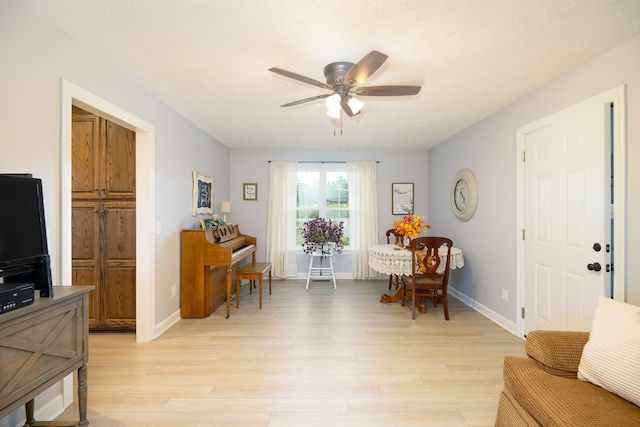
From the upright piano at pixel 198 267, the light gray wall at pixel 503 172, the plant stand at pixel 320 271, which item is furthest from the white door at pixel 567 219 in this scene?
the upright piano at pixel 198 267

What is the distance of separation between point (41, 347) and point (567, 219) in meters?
3.57

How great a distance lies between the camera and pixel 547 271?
2.71 meters

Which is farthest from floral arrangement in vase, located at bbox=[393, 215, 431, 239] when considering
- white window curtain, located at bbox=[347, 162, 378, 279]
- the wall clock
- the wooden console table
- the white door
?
the wooden console table

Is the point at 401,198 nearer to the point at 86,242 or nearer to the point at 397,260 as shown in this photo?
the point at 397,260

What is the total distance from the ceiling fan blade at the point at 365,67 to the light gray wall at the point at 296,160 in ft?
11.0

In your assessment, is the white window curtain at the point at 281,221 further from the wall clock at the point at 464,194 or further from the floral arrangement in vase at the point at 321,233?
the wall clock at the point at 464,194

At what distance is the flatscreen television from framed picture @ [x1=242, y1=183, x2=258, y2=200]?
4.02m

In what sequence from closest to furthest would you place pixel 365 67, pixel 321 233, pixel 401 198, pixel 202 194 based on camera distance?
pixel 365 67 < pixel 202 194 < pixel 321 233 < pixel 401 198

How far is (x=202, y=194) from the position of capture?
4.18m

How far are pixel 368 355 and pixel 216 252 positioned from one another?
2.05 meters

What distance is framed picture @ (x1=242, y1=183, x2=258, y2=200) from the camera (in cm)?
550

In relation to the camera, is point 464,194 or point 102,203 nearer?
point 102,203

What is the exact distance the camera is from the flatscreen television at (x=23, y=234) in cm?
Answer: 133


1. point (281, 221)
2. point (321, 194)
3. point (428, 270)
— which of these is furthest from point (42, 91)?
point (321, 194)
